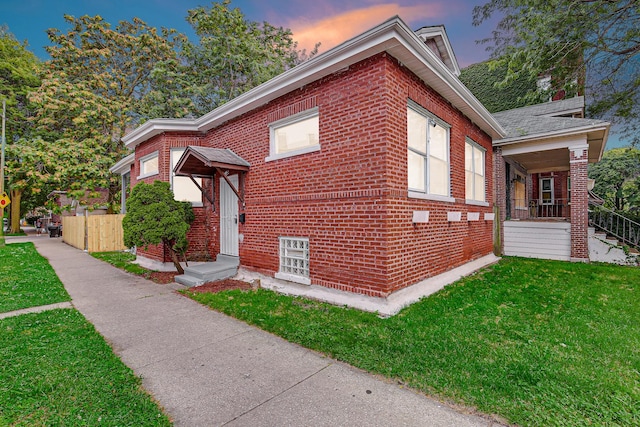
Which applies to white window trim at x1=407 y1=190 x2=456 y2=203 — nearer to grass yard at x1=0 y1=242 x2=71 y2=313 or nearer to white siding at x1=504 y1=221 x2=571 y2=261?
white siding at x1=504 y1=221 x2=571 y2=261

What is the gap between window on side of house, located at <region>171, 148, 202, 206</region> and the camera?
855 centimetres

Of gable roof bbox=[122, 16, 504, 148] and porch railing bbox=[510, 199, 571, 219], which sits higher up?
gable roof bbox=[122, 16, 504, 148]

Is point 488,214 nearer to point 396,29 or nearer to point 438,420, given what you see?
point 396,29

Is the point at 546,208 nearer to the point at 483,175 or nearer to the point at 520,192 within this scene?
the point at 520,192

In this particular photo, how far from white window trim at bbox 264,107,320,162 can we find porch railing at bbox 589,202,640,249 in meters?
11.0

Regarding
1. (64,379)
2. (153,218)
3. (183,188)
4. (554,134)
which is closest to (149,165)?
(183,188)

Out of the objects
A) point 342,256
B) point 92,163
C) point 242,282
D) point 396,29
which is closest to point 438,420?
point 342,256

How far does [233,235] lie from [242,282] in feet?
4.79

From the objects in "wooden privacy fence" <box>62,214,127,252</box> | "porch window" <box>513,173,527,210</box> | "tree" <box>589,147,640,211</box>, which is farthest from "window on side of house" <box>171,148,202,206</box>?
"tree" <box>589,147,640,211</box>

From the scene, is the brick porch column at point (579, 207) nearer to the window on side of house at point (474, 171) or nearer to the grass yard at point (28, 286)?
the window on side of house at point (474, 171)

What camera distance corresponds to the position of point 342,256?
16.9 feet

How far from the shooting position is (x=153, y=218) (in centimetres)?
666

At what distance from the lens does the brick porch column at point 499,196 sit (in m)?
10.5

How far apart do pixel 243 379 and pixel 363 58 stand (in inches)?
195
